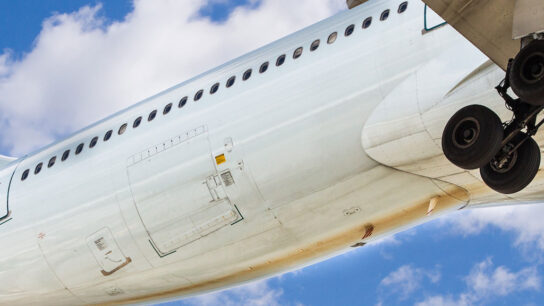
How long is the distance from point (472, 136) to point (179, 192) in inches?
215

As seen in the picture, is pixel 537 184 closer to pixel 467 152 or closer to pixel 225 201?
pixel 467 152

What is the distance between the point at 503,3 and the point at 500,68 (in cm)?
135

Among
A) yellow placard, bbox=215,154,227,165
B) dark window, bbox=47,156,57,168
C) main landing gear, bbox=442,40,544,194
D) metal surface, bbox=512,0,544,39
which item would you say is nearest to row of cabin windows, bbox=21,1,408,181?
dark window, bbox=47,156,57,168

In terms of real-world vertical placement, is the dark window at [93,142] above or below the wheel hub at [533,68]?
above

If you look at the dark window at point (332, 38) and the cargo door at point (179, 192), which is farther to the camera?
the cargo door at point (179, 192)

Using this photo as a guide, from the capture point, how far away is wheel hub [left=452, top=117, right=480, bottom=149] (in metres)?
9.95

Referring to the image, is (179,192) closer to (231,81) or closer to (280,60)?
(231,81)

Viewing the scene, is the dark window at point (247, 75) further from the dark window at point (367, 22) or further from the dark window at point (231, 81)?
the dark window at point (367, 22)

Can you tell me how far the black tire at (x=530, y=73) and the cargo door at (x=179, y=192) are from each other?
5.50m

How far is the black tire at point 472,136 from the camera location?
9812 millimetres

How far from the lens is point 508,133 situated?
32.7 ft

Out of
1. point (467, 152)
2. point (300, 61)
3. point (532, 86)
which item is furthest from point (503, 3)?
point (300, 61)

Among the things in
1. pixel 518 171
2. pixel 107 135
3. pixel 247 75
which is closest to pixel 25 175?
pixel 107 135

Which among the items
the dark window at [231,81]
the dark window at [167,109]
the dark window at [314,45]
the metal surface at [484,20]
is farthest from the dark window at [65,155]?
the metal surface at [484,20]
